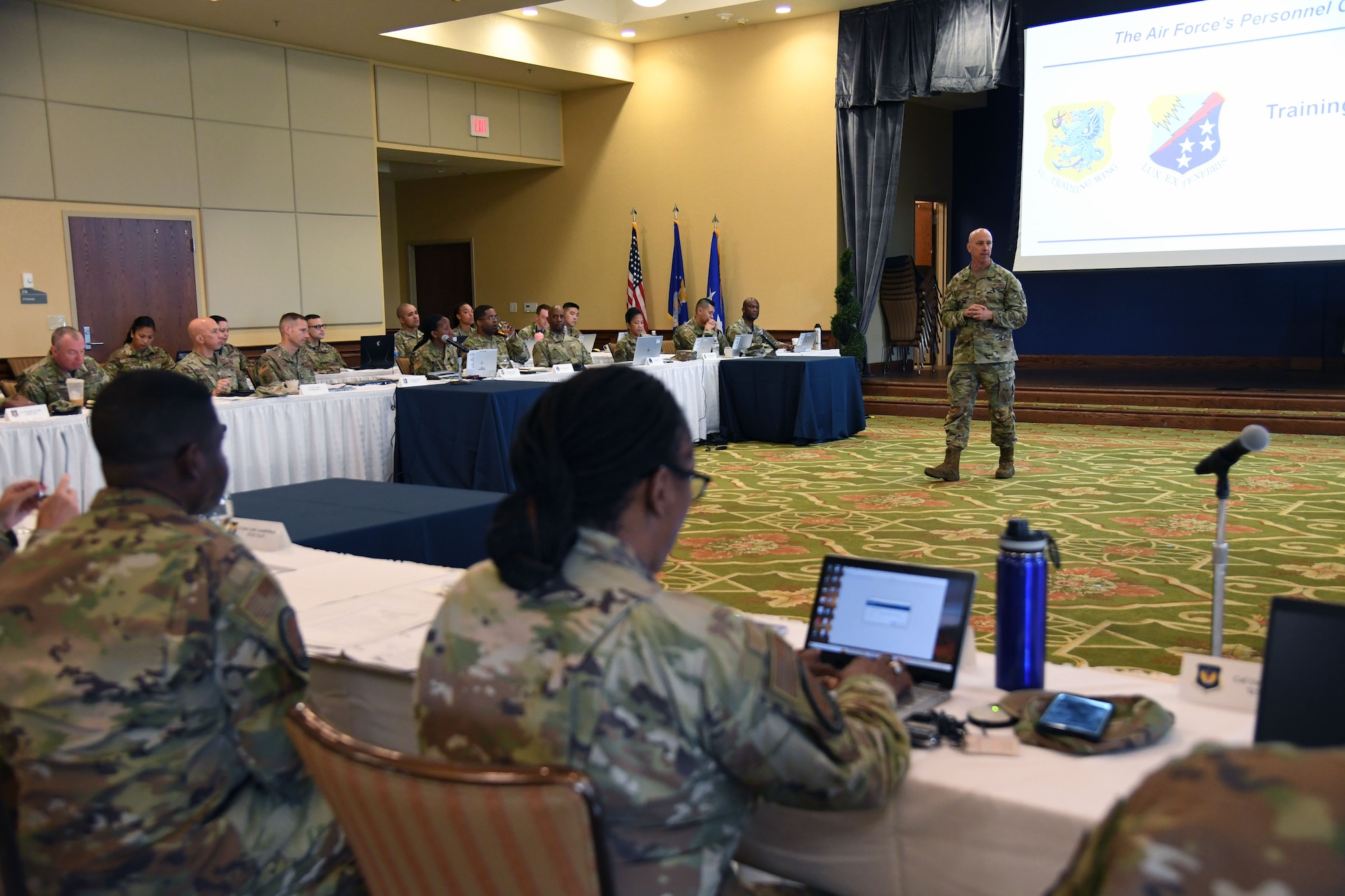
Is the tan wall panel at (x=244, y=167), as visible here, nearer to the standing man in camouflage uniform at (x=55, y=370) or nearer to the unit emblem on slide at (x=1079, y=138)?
the standing man in camouflage uniform at (x=55, y=370)

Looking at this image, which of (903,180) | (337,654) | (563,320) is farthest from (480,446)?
(903,180)

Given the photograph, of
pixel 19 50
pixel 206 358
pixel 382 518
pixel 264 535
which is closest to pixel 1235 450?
pixel 264 535

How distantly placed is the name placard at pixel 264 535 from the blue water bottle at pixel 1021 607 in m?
1.79

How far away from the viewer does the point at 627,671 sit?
1.13 meters

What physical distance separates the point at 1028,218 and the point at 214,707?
10.4 meters

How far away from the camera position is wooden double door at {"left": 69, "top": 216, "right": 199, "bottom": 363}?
9094 mm

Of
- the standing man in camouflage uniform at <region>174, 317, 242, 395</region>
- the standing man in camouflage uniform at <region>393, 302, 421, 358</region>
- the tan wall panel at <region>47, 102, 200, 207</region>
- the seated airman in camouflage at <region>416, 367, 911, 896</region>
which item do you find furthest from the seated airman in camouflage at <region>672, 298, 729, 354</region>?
the seated airman in camouflage at <region>416, 367, 911, 896</region>

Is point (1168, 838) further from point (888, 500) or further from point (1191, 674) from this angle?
point (888, 500)

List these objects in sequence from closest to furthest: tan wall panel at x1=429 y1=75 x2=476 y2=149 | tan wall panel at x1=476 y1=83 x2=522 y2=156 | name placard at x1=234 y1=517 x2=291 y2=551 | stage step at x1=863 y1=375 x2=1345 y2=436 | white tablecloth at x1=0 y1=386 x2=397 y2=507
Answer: name placard at x1=234 y1=517 x2=291 y2=551, white tablecloth at x1=0 y1=386 x2=397 y2=507, stage step at x1=863 y1=375 x2=1345 y2=436, tan wall panel at x1=429 y1=75 x2=476 y2=149, tan wall panel at x1=476 y1=83 x2=522 y2=156

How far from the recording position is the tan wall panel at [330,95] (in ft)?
34.3

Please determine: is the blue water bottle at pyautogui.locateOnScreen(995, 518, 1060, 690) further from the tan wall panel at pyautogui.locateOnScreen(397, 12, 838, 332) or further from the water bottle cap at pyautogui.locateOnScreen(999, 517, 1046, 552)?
the tan wall panel at pyautogui.locateOnScreen(397, 12, 838, 332)

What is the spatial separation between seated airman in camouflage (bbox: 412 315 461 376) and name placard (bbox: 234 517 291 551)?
5831mm

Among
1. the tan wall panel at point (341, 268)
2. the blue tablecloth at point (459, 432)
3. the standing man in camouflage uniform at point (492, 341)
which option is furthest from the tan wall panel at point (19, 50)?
Result: the blue tablecloth at point (459, 432)

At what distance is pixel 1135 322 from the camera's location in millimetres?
12594
